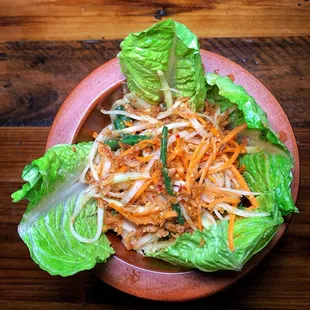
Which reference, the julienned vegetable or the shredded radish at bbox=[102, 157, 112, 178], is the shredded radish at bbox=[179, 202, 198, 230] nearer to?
the julienned vegetable

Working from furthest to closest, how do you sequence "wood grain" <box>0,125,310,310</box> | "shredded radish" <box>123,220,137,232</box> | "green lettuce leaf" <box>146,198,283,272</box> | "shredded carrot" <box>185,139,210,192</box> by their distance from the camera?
"wood grain" <box>0,125,310,310</box>
"shredded radish" <box>123,220,137,232</box>
"shredded carrot" <box>185,139,210,192</box>
"green lettuce leaf" <box>146,198,283,272</box>

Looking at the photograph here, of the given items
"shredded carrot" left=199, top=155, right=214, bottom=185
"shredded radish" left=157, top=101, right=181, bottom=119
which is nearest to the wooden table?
"shredded radish" left=157, top=101, right=181, bottom=119

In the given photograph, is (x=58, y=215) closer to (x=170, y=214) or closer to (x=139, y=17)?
(x=170, y=214)

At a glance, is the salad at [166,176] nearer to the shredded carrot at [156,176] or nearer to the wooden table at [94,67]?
the shredded carrot at [156,176]

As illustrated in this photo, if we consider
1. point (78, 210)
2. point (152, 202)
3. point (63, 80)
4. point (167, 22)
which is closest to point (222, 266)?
point (152, 202)

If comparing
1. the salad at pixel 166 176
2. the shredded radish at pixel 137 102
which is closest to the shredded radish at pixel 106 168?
the salad at pixel 166 176

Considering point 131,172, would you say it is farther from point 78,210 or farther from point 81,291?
point 81,291

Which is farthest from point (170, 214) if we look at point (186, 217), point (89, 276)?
point (89, 276)
